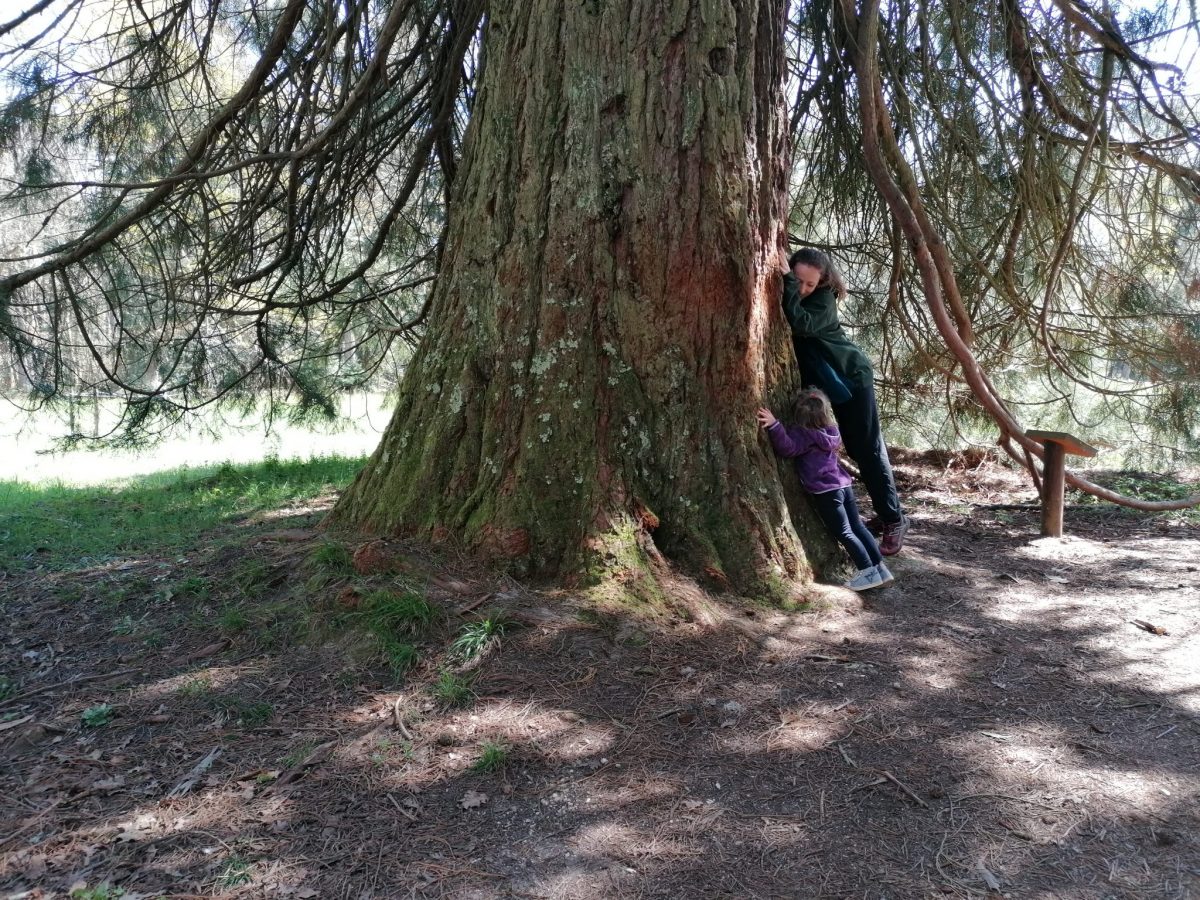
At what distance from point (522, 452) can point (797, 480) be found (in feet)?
4.74

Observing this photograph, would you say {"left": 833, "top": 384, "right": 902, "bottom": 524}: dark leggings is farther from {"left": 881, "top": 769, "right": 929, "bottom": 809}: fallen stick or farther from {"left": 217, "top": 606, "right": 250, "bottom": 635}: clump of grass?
{"left": 217, "top": 606, "right": 250, "bottom": 635}: clump of grass

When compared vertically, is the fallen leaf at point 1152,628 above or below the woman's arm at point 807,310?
below

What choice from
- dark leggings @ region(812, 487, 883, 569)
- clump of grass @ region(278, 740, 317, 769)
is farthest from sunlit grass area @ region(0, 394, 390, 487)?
dark leggings @ region(812, 487, 883, 569)

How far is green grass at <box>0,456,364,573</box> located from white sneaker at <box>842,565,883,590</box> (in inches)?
122

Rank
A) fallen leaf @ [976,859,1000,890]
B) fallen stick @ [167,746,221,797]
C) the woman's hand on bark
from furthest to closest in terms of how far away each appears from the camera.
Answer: the woman's hand on bark, fallen stick @ [167,746,221,797], fallen leaf @ [976,859,1000,890]

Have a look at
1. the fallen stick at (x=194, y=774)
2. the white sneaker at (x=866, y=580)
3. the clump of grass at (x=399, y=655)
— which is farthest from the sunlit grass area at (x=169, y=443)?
the white sneaker at (x=866, y=580)

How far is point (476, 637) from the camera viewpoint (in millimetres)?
3209

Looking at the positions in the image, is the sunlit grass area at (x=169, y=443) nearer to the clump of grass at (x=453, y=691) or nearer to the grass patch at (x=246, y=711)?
the grass patch at (x=246, y=711)

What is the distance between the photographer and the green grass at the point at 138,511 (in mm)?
4605

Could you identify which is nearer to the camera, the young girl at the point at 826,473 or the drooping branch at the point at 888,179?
the young girl at the point at 826,473

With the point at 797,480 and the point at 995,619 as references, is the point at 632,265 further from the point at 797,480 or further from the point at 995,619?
the point at 995,619

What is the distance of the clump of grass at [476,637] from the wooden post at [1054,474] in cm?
404

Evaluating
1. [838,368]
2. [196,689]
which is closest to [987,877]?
[196,689]

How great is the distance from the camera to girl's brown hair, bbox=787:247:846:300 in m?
4.30
